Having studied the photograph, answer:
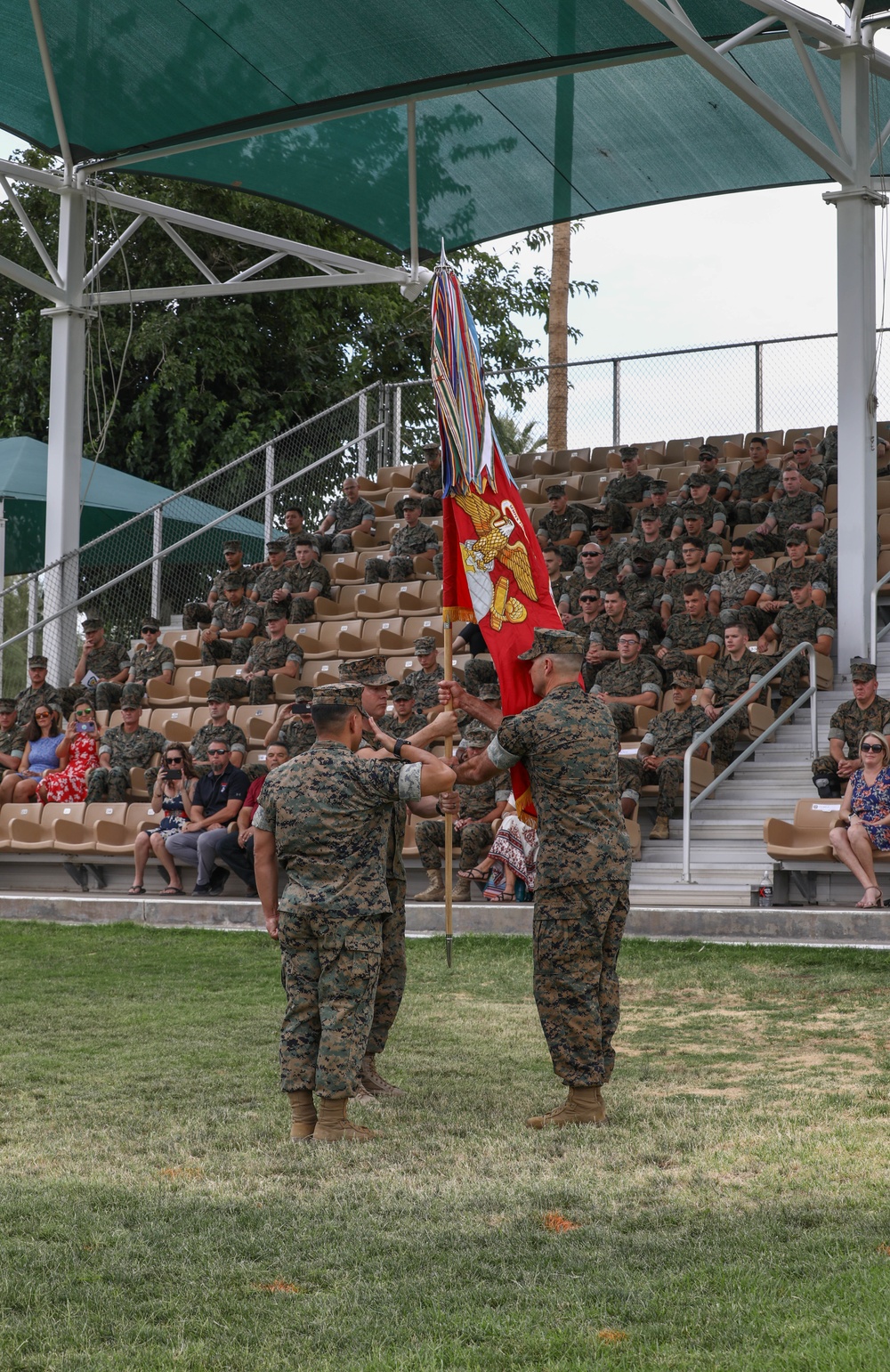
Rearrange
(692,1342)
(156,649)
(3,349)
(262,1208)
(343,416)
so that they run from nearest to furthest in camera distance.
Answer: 1. (692,1342)
2. (262,1208)
3. (156,649)
4. (343,416)
5. (3,349)

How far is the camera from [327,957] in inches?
237

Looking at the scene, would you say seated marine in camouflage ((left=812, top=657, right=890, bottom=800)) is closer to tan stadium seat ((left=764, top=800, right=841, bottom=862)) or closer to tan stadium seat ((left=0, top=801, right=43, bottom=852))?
tan stadium seat ((left=764, top=800, right=841, bottom=862))

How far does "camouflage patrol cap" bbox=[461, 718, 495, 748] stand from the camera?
527 inches

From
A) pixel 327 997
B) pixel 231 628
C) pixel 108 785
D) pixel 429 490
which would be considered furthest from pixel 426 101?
pixel 327 997

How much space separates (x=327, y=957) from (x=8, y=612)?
65.3 ft

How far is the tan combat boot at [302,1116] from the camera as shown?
602 cm

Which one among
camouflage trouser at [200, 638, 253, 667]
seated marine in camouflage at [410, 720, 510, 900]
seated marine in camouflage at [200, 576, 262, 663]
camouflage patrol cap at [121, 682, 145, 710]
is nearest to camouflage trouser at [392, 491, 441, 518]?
seated marine in camouflage at [200, 576, 262, 663]

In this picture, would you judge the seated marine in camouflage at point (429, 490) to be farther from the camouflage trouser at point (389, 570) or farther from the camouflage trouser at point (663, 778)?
the camouflage trouser at point (663, 778)

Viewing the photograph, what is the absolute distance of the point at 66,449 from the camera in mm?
19656

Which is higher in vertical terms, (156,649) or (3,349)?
(3,349)

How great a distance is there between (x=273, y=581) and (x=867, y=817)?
9.55m

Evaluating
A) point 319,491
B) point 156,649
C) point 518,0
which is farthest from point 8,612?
point 518,0

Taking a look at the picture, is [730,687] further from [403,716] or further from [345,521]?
[345,521]

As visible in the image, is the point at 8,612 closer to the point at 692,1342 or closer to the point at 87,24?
the point at 87,24
